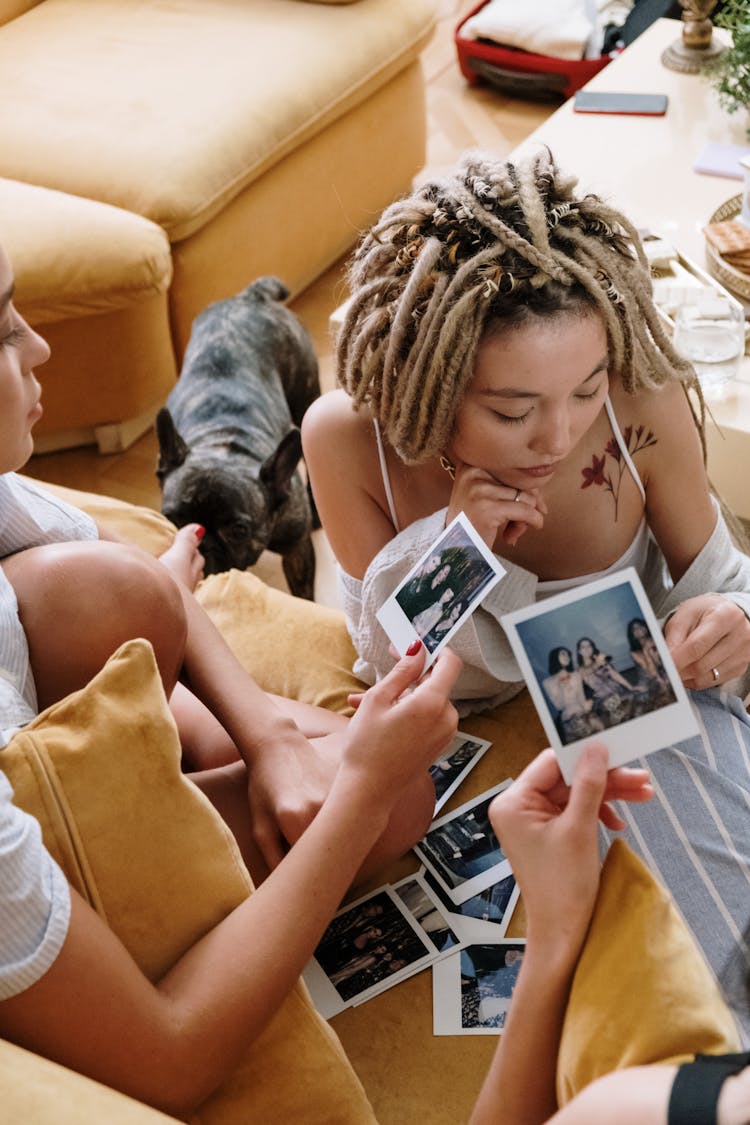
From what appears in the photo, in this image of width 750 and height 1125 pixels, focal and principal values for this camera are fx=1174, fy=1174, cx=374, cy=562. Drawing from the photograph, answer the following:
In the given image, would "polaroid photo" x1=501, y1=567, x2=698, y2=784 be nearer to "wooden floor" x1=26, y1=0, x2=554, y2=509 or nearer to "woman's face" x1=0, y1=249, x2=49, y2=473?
"woman's face" x1=0, y1=249, x2=49, y2=473

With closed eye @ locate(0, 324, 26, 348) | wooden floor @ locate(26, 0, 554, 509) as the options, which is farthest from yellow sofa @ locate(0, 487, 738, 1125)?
wooden floor @ locate(26, 0, 554, 509)

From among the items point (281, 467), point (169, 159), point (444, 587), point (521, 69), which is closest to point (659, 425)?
point (444, 587)

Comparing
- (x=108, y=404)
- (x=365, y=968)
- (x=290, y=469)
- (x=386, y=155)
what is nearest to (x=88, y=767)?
(x=365, y=968)

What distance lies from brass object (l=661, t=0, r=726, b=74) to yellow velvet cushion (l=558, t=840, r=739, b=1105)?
285cm

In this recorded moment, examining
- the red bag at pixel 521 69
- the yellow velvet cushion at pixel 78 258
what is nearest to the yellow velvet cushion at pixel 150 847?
the yellow velvet cushion at pixel 78 258

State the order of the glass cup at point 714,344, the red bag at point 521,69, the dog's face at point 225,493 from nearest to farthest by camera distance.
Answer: the glass cup at point 714,344, the dog's face at point 225,493, the red bag at point 521,69

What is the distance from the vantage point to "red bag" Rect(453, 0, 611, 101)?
4324 millimetres

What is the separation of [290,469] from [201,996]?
1.60 m

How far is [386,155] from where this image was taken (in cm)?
386

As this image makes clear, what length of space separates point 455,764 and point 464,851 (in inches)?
6.2

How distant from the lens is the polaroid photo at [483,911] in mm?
1559

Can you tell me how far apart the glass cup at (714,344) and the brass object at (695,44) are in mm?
1297

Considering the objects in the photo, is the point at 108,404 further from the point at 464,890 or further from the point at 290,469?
the point at 464,890

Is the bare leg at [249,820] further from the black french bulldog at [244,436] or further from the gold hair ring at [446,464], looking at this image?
the black french bulldog at [244,436]
